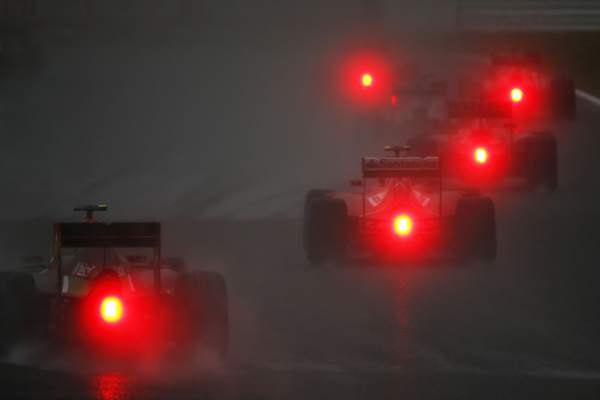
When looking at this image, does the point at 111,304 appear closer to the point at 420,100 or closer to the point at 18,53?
the point at 420,100

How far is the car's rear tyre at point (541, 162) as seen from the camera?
16.1 metres

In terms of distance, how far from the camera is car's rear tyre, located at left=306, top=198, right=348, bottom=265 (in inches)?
405

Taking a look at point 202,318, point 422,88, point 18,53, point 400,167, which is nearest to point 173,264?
point 202,318

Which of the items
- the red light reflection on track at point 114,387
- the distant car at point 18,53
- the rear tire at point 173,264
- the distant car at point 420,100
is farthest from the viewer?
the distant car at point 18,53

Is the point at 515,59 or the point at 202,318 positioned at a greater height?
the point at 515,59

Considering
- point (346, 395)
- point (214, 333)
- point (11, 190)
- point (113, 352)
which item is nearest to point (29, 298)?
point (113, 352)

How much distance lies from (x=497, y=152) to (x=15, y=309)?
11578 millimetres

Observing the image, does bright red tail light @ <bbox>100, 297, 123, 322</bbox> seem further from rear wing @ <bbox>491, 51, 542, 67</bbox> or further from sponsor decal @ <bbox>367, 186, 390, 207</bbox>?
rear wing @ <bbox>491, 51, 542, 67</bbox>

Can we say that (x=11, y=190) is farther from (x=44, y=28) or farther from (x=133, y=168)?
(x=44, y=28)

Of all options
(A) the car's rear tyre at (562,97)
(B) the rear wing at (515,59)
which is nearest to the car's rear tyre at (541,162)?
(B) the rear wing at (515,59)

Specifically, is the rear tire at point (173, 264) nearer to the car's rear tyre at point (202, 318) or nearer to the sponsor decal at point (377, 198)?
the car's rear tyre at point (202, 318)

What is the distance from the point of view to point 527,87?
23.2m

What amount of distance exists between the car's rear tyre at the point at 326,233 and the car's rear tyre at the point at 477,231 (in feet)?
4.24

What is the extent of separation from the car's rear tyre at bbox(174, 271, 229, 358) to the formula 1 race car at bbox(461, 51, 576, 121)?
17196 millimetres
